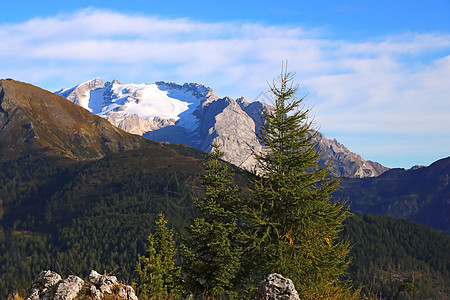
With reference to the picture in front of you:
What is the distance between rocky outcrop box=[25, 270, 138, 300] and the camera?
1058 cm

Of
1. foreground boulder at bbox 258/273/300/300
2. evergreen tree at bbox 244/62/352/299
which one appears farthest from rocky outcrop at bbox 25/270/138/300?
evergreen tree at bbox 244/62/352/299

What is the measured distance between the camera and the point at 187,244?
28703 millimetres

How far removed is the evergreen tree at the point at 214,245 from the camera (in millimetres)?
25250

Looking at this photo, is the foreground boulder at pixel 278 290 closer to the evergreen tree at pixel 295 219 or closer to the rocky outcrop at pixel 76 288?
the rocky outcrop at pixel 76 288

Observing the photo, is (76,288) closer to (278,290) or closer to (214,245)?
(278,290)

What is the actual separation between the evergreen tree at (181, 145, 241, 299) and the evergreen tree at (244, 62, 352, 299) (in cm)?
152

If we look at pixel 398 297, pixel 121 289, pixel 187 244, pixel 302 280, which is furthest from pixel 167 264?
pixel 121 289

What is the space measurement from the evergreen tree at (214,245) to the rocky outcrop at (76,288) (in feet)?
48.0

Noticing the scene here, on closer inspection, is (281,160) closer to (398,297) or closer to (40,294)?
(398,297)

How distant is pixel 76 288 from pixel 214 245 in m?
15.9

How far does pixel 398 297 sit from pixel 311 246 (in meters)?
6.05

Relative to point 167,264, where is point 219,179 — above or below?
above

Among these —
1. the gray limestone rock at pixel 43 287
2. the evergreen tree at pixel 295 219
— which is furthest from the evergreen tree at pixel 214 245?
the gray limestone rock at pixel 43 287

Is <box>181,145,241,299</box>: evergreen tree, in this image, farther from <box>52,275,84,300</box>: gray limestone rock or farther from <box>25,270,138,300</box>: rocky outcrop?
<box>52,275,84,300</box>: gray limestone rock
